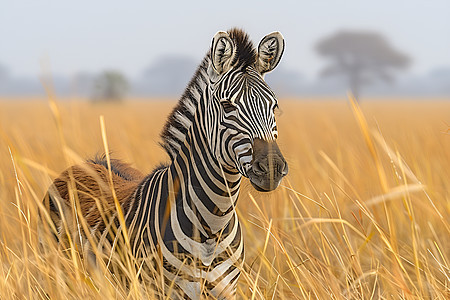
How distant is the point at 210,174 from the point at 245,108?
1.38ft

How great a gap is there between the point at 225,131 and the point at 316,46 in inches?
2441

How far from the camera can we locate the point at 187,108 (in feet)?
8.85

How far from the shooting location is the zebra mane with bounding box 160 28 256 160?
2.51 metres

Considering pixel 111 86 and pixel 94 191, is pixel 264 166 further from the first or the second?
pixel 111 86

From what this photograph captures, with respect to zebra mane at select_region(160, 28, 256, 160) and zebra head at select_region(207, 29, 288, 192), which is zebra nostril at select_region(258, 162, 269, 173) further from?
zebra mane at select_region(160, 28, 256, 160)

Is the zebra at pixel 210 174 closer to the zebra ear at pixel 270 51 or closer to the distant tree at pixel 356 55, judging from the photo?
the zebra ear at pixel 270 51

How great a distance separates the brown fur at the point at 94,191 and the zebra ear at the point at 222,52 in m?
0.98

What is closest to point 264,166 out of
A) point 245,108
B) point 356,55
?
point 245,108

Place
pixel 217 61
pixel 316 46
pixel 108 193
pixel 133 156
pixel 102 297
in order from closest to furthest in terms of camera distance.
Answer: pixel 102 297, pixel 217 61, pixel 108 193, pixel 133 156, pixel 316 46

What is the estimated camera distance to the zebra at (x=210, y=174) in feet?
7.55

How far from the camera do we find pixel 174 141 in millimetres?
2758

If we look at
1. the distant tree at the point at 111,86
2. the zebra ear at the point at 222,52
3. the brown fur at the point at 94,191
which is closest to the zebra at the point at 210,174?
the zebra ear at the point at 222,52

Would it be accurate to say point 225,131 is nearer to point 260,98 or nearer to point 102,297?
point 260,98

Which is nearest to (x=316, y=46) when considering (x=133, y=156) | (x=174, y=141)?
(x=133, y=156)
